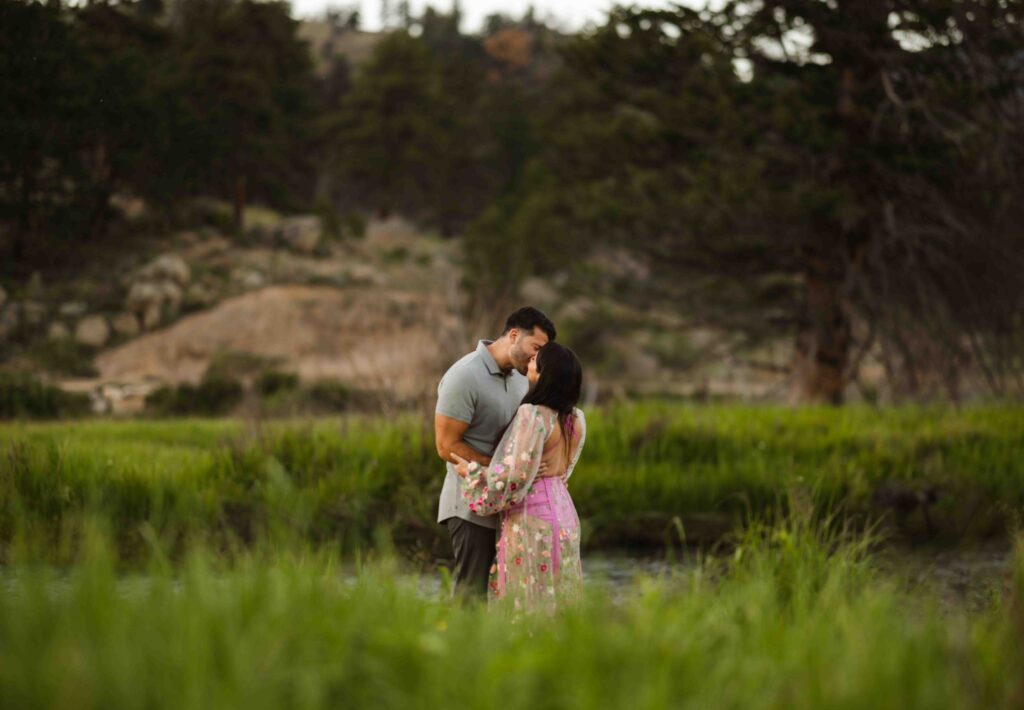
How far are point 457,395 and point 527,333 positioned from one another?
452 millimetres

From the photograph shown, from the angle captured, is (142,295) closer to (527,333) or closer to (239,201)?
(239,201)

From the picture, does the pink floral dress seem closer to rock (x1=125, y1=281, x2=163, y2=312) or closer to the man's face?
the man's face

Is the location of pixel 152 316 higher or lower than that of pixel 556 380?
Result: lower

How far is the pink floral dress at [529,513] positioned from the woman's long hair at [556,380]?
5 cm

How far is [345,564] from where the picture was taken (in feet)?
28.6

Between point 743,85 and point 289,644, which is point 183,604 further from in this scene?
point 743,85

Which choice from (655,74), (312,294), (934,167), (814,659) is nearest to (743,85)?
(655,74)

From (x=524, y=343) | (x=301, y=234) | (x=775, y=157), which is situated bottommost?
(x=524, y=343)

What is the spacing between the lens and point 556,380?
501 cm

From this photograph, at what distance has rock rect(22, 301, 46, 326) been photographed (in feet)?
68.4

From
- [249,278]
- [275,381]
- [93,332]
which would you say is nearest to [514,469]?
[275,381]

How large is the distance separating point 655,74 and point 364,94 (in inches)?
1330

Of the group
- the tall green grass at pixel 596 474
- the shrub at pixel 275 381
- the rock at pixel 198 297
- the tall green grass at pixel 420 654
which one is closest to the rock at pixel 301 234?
the rock at pixel 198 297

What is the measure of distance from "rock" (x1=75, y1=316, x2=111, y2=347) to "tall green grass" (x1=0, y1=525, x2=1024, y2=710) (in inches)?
1007
